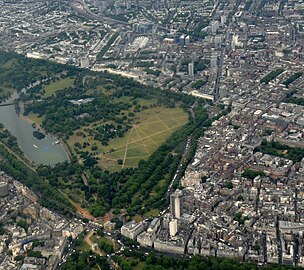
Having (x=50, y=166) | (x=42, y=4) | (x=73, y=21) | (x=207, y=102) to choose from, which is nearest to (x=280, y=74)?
(x=207, y=102)

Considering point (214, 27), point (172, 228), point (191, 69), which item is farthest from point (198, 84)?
point (172, 228)

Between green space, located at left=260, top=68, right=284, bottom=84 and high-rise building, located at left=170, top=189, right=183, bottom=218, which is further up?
high-rise building, located at left=170, top=189, right=183, bottom=218

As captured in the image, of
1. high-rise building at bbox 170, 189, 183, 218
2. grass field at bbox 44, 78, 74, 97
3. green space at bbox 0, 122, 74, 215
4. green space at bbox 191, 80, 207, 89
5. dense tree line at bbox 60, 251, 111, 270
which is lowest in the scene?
grass field at bbox 44, 78, 74, 97

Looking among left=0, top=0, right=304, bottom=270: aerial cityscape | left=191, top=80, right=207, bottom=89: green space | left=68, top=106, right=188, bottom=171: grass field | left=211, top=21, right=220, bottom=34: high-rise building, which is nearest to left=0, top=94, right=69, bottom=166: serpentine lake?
left=0, top=0, right=304, bottom=270: aerial cityscape

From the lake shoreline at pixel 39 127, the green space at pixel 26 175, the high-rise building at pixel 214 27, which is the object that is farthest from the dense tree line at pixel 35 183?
the high-rise building at pixel 214 27

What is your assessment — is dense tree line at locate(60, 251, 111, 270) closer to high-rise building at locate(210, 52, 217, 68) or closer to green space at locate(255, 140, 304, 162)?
green space at locate(255, 140, 304, 162)

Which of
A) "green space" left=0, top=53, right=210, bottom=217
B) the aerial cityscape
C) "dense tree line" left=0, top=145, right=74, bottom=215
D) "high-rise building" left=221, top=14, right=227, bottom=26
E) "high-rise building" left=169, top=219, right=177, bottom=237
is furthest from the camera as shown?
"high-rise building" left=221, top=14, right=227, bottom=26

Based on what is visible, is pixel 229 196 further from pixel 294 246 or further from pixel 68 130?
pixel 68 130

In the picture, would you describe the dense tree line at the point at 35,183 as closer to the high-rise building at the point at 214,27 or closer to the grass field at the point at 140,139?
the grass field at the point at 140,139
